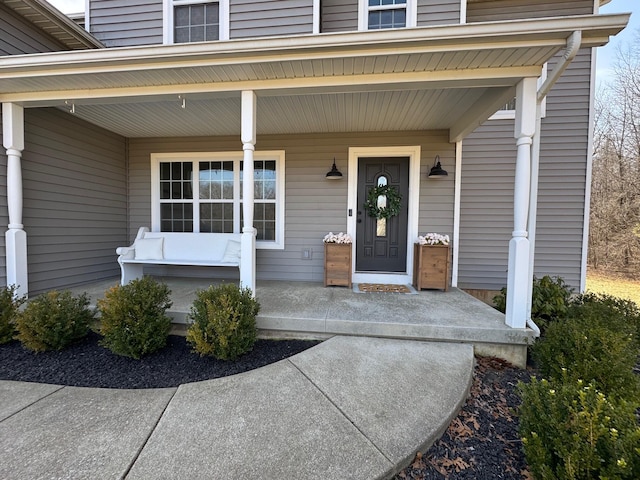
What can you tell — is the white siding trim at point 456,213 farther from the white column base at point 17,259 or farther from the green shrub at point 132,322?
the white column base at point 17,259

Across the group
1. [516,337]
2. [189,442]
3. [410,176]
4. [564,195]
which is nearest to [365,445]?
[189,442]

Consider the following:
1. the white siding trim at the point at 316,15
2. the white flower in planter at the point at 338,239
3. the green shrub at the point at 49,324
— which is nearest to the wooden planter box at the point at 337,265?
the white flower in planter at the point at 338,239

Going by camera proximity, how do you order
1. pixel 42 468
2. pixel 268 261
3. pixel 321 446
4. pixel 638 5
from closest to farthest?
1. pixel 42 468
2. pixel 321 446
3. pixel 268 261
4. pixel 638 5

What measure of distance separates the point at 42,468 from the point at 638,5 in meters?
13.3

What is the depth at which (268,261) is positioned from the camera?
4883mm

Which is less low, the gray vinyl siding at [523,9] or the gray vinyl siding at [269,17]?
the gray vinyl siding at [523,9]

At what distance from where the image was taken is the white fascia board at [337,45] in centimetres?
226

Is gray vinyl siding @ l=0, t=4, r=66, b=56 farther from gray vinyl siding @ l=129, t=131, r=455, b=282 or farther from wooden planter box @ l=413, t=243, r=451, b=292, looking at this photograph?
wooden planter box @ l=413, t=243, r=451, b=292

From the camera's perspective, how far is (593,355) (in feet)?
6.61

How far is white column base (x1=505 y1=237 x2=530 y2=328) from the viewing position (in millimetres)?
2668

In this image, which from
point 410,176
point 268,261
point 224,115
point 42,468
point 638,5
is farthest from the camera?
point 638,5

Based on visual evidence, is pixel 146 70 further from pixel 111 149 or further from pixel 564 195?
pixel 564 195

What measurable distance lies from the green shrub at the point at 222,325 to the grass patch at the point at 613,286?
7404mm

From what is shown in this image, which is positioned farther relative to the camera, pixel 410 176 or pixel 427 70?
pixel 410 176
